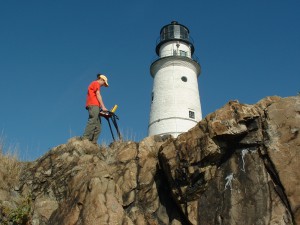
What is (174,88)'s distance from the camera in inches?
900

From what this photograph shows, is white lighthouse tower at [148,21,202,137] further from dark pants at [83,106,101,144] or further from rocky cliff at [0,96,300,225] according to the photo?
rocky cliff at [0,96,300,225]

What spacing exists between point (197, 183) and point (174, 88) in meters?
16.3

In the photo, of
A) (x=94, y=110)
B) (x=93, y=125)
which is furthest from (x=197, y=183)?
(x=94, y=110)

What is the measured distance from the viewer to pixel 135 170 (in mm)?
8422

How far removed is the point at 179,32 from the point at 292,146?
2210 centimetres

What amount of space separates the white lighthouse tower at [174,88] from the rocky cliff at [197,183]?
1282 centimetres

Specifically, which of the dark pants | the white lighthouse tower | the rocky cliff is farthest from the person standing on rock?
the white lighthouse tower

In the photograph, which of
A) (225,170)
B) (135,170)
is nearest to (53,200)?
(135,170)

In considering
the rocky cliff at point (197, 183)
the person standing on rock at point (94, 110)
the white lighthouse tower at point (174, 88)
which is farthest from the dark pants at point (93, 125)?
the white lighthouse tower at point (174, 88)

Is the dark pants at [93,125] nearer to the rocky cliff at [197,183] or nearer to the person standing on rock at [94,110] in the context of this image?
the person standing on rock at [94,110]

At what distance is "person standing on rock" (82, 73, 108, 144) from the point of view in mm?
10461

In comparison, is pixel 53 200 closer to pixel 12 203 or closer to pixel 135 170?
pixel 12 203

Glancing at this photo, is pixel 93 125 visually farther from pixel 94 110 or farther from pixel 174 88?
pixel 174 88

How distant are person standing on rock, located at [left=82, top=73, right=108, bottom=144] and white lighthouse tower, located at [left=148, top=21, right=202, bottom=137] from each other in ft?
34.6
